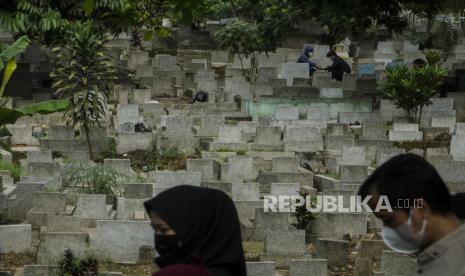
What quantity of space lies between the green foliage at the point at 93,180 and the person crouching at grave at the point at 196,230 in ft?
31.4

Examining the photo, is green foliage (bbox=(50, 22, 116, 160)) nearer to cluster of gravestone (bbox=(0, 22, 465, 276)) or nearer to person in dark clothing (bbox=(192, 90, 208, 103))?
cluster of gravestone (bbox=(0, 22, 465, 276))

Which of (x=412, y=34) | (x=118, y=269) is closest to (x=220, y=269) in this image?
(x=118, y=269)

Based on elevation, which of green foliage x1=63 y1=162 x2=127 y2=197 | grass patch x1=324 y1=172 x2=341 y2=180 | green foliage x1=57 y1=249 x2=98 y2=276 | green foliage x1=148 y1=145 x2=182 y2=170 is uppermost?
green foliage x1=148 y1=145 x2=182 y2=170

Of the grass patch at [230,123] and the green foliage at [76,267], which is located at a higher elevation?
the grass patch at [230,123]

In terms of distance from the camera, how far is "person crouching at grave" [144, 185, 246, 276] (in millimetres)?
3703

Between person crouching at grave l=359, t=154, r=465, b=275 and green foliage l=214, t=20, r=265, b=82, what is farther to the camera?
green foliage l=214, t=20, r=265, b=82

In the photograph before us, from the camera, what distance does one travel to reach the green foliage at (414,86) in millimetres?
17719

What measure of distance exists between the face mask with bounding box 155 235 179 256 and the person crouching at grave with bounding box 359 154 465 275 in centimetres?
72

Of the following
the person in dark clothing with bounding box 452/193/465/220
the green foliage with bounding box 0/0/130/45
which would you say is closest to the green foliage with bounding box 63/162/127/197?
the green foliage with bounding box 0/0/130/45

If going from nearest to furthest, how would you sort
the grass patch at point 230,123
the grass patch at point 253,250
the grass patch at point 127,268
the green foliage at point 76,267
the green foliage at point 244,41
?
1. the green foliage at point 76,267
2. the grass patch at point 127,268
3. the grass patch at point 253,250
4. the grass patch at point 230,123
5. the green foliage at point 244,41

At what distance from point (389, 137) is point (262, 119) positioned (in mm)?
2085

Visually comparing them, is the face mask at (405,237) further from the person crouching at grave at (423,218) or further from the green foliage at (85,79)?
the green foliage at (85,79)

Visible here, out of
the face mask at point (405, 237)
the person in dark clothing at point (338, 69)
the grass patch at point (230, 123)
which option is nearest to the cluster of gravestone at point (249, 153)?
the grass patch at point (230, 123)

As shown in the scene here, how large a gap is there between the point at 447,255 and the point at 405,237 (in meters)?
0.16
